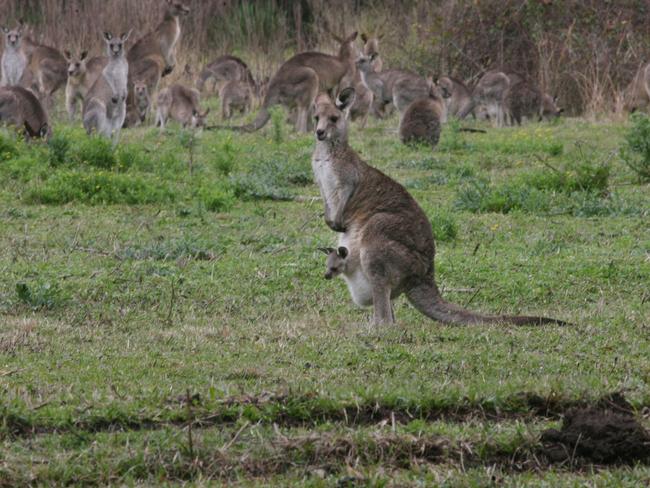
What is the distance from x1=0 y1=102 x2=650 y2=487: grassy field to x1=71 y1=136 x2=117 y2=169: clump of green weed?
21 mm

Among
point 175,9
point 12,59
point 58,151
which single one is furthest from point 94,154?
point 175,9

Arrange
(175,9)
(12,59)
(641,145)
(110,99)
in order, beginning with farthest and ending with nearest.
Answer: (175,9)
(12,59)
(110,99)
(641,145)

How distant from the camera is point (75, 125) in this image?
60.8ft

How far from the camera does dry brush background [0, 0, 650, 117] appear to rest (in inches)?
833

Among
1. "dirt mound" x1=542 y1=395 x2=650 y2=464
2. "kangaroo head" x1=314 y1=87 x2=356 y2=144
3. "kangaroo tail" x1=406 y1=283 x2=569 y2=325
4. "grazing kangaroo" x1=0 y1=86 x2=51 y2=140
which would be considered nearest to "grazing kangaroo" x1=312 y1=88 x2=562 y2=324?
"kangaroo tail" x1=406 y1=283 x2=569 y2=325

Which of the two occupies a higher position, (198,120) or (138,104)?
(138,104)

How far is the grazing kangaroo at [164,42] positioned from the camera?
20.9 meters

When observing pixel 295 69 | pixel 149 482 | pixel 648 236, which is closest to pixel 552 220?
pixel 648 236

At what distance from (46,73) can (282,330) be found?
1470 cm

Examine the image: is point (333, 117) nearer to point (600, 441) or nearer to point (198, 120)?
point (600, 441)

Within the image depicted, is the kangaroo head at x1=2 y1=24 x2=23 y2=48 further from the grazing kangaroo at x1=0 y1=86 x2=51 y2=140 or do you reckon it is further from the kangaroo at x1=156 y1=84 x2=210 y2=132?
the grazing kangaroo at x1=0 y1=86 x2=51 y2=140

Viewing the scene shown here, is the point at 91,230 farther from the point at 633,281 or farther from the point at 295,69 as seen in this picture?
the point at 295,69

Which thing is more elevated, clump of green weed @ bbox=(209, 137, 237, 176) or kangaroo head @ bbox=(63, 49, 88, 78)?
kangaroo head @ bbox=(63, 49, 88, 78)

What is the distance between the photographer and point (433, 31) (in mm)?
22625
